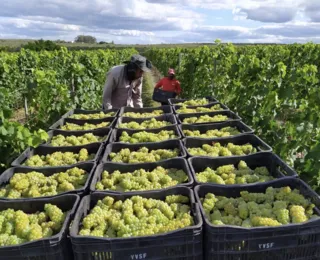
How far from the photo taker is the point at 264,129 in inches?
216

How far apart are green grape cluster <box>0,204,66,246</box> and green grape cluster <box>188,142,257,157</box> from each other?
5.44 ft

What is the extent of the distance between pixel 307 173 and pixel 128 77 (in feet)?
11.3

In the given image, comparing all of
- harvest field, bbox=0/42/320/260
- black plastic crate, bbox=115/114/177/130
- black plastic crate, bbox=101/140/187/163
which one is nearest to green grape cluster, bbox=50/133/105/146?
harvest field, bbox=0/42/320/260

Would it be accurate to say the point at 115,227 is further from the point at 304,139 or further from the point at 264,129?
the point at 264,129

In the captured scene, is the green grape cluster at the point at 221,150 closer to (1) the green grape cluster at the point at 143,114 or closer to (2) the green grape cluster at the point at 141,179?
(2) the green grape cluster at the point at 141,179

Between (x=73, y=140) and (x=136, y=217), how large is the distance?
2.01 meters

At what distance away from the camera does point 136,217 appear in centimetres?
243

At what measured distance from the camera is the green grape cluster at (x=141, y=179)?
9.50ft

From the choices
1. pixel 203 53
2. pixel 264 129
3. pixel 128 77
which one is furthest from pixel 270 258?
pixel 203 53

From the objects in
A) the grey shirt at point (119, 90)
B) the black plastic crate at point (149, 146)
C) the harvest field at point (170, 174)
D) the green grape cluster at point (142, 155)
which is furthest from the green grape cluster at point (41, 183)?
the grey shirt at point (119, 90)

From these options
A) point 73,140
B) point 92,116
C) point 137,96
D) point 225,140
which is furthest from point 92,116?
point 225,140

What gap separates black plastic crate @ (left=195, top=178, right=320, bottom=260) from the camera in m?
2.14

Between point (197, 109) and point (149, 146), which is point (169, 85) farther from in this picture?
point (149, 146)

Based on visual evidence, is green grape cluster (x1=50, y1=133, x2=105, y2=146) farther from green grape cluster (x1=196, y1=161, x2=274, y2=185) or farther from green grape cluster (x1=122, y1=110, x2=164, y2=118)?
green grape cluster (x1=196, y1=161, x2=274, y2=185)
